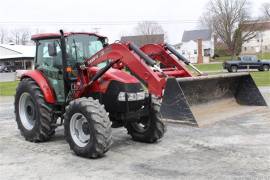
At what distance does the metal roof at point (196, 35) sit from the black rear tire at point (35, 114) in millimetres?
94037

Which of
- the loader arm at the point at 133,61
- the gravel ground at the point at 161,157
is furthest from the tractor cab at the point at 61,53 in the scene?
the gravel ground at the point at 161,157

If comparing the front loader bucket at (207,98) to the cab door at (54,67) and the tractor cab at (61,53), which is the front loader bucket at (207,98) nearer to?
the tractor cab at (61,53)

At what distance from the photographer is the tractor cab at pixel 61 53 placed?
820 centimetres

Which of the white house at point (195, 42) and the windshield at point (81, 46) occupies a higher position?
the white house at point (195, 42)

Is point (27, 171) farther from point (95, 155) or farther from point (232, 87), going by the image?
point (232, 87)

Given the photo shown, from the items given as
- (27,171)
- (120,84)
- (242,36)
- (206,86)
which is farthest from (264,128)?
(242,36)

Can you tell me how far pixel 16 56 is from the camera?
66312 millimetres

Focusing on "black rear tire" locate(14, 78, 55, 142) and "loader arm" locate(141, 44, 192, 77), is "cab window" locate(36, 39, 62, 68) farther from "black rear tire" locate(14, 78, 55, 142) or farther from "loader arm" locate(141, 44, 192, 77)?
"loader arm" locate(141, 44, 192, 77)

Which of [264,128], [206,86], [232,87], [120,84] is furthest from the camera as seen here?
[232,87]

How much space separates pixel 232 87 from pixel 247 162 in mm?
4899

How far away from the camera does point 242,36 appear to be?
7781cm

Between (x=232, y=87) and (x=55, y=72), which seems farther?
(x=232, y=87)

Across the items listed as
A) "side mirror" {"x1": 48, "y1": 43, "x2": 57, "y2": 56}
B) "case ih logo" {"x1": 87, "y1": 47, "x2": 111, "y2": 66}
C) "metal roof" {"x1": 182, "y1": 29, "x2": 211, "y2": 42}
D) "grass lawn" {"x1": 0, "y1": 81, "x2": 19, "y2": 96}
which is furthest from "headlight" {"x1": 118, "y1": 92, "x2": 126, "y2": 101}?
"metal roof" {"x1": 182, "y1": 29, "x2": 211, "y2": 42}

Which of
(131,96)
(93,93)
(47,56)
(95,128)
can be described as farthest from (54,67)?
(95,128)
